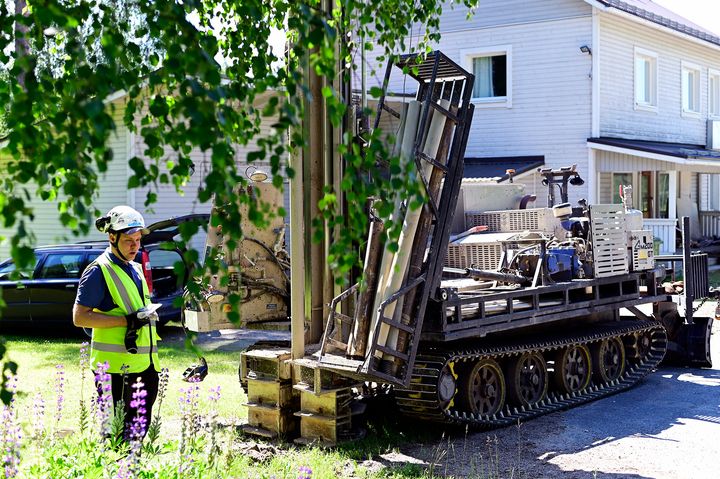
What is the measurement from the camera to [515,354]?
9.73 meters

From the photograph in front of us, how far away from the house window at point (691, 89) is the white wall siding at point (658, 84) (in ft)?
0.70

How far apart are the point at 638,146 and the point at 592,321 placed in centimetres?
1222

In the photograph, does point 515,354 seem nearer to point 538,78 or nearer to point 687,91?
point 538,78

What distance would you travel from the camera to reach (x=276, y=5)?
17.9 ft

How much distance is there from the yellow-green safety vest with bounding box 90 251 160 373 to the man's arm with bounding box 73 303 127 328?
0.04 meters

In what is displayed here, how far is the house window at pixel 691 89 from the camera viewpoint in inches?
1089

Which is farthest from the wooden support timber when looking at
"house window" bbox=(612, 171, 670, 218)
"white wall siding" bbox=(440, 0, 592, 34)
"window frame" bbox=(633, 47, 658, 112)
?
"house window" bbox=(612, 171, 670, 218)

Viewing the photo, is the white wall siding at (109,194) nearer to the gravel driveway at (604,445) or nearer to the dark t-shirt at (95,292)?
the gravel driveway at (604,445)

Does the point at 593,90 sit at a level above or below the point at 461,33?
below

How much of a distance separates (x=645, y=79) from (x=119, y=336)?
2174 cm

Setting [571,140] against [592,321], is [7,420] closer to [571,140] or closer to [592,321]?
[592,321]

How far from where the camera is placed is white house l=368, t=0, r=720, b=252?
22922 millimetres

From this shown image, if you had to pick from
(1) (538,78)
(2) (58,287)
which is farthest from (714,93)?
(2) (58,287)

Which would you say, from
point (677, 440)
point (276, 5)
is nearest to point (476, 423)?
point (677, 440)
